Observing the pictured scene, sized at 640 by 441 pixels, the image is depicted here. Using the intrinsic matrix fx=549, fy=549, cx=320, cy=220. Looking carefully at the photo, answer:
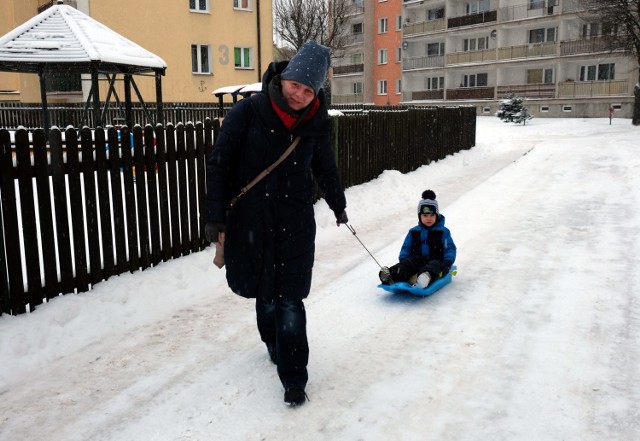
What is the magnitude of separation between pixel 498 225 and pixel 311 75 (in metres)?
5.39

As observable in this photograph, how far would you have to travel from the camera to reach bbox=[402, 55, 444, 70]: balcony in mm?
46097

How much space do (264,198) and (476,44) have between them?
151 ft

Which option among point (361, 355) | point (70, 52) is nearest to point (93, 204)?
point (361, 355)

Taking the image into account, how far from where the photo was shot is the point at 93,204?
4.91m

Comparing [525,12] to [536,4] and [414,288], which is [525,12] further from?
[414,288]

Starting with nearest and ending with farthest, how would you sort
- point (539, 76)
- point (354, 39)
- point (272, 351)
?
point (272, 351)
point (539, 76)
point (354, 39)

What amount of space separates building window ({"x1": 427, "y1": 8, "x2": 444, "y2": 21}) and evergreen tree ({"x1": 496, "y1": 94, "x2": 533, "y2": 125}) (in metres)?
18.5

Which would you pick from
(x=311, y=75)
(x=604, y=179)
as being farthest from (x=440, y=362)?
(x=604, y=179)

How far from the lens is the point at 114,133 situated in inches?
201

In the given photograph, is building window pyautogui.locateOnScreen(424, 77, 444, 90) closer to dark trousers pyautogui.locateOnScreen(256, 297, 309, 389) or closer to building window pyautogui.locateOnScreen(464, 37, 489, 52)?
building window pyautogui.locateOnScreen(464, 37, 489, 52)

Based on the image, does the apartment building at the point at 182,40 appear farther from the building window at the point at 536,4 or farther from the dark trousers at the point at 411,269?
the dark trousers at the point at 411,269

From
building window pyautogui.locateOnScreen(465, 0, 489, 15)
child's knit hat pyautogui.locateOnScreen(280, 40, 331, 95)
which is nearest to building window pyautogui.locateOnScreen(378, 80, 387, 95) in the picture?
building window pyautogui.locateOnScreen(465, 0, 489, 15)

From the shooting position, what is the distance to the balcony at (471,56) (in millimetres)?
42438

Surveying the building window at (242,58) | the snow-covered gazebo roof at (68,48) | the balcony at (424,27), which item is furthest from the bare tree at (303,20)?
the snow-covered gazebo roof at (68,48)
